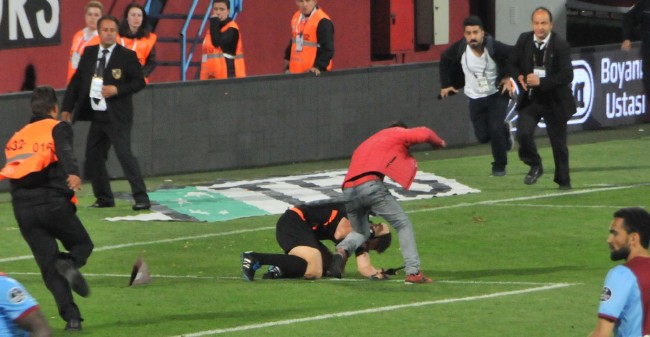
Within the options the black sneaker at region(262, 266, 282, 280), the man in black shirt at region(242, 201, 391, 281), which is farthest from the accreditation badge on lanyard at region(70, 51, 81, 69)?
the black sneaker at region(262, 266, 282, 280)

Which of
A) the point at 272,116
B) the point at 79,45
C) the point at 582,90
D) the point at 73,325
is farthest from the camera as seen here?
the point at 582,90

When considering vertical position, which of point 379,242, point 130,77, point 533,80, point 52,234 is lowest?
point 379,242

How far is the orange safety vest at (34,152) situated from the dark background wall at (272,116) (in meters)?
8.46

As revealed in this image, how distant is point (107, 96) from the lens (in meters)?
18.2

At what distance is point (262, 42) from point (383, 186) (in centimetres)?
1493

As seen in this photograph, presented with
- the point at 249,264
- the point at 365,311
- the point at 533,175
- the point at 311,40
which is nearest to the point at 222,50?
the point at 311,40

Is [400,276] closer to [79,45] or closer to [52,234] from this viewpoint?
[52,234]

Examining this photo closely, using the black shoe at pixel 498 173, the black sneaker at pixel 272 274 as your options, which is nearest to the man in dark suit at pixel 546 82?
the black shoe at pixel 498 173

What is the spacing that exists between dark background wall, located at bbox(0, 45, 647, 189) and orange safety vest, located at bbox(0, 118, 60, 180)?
8461 millimetres

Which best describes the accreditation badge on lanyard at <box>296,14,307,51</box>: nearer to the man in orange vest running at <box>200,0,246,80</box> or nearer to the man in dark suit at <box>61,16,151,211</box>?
the man in orange vest running at <box>200,0,246,80</box>

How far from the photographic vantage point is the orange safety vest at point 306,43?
23.5 metres

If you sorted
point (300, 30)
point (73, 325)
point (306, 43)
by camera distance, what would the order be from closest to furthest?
point (73, 325)
point (300, 30)
point (306, 43)

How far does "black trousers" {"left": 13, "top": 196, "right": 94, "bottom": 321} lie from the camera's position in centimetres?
1216

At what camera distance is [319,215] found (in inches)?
583
